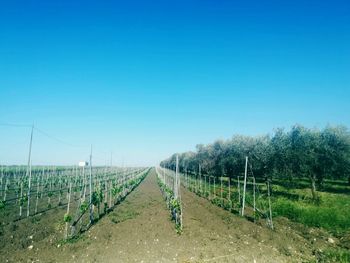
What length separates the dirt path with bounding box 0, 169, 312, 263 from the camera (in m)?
10.4

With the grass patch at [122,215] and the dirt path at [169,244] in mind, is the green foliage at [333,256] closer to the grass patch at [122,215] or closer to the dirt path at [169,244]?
the dirt path at [169,244]

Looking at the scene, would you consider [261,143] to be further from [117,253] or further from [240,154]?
[117,253]

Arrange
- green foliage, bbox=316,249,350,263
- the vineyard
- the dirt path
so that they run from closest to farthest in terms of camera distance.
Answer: green foliage, bbox=316,249,350,263, the dirt path, the vineyard

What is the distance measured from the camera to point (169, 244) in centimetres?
1211

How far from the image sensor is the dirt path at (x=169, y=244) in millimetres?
10422

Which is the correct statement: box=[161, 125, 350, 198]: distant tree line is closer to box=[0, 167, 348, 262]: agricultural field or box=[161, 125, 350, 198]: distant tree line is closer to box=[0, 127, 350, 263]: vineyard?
box=[0, 127, 350, 263]: vineyard

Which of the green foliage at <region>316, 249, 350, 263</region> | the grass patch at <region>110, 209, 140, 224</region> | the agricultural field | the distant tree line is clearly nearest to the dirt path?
the agricultural field

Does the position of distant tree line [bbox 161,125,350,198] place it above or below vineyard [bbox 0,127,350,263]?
above

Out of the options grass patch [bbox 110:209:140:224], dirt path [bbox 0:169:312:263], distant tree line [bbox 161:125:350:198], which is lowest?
dirt path [bbox 0:169:312:263]

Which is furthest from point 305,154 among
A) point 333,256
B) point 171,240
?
point 171,240

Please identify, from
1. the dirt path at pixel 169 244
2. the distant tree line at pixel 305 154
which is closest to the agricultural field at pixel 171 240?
the dirt path at pixel 169 244

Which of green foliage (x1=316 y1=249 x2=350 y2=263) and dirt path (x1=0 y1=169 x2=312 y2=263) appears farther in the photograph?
dirt path (x1=0 y1=169 x2=312 y2=263)

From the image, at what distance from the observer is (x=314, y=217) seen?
16.1 meters

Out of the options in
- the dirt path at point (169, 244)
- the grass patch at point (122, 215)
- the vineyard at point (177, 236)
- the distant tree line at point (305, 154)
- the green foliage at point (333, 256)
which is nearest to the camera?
the green foliage at point (333, 256)
